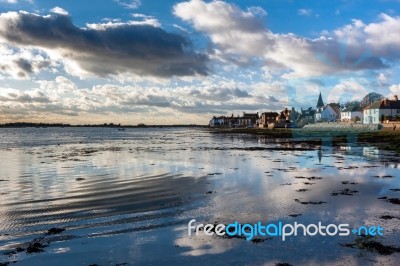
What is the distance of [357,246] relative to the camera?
8.59 m

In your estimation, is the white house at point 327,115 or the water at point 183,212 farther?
the white house at point 327,115

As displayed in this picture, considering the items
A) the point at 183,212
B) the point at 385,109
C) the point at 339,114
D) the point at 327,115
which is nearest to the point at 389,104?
the point at 385,109

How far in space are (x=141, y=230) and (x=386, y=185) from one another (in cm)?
1264

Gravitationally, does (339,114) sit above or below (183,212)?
above

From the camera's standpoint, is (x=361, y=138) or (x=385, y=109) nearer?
(x=361, y=138)

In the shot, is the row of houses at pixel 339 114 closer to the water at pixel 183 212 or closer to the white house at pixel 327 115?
the white house at pixel 327 115

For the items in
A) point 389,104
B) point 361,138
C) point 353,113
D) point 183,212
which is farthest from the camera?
point 353,113

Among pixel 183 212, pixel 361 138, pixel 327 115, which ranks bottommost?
pixel 183 212

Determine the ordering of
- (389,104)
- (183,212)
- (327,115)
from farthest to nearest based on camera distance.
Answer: (327,115), (389,104), (183,212)

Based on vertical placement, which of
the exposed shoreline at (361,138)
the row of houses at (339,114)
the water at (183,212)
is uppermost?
the row of houses at (339,114)

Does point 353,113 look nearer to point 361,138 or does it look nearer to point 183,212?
point 361,138

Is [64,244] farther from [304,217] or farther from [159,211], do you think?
[304,217]

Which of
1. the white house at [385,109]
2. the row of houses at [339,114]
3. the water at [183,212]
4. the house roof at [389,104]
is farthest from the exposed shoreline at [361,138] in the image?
the water at [183,212]

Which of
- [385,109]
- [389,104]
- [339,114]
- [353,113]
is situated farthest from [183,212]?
[339,114]
